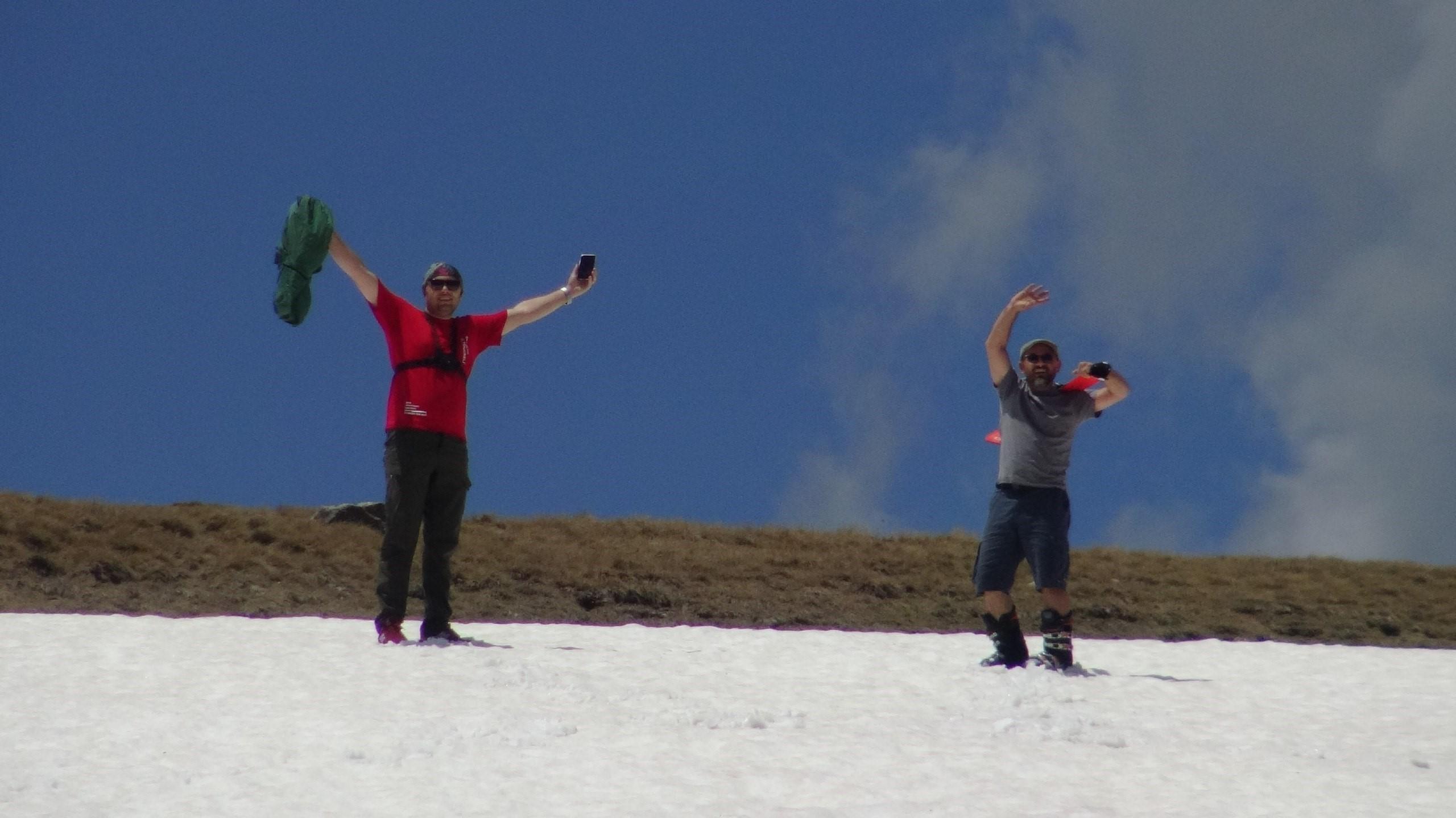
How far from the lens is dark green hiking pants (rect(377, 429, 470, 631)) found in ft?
32.4

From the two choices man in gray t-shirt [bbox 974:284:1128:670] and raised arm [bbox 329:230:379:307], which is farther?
raised arm [bbox 329:230:379:307]

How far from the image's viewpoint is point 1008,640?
9797 millimetres

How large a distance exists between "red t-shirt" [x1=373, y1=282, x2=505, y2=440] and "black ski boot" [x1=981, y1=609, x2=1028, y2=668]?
3.89m

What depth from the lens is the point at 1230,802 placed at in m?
6.28

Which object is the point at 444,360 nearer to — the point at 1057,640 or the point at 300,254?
the point at 300,254

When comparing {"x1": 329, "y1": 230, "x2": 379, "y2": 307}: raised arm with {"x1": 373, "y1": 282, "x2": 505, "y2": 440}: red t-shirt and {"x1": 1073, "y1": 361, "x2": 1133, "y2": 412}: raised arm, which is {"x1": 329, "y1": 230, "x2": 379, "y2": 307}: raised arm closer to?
{"x1": 373, "y1": 282, "x2": 505, "y2": 440}: red t-shirt

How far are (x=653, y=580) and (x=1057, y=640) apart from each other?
7.30 m

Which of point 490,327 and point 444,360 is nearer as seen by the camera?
point 444,360

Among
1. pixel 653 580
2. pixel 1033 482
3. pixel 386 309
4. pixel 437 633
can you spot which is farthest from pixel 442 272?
pixel 653 580

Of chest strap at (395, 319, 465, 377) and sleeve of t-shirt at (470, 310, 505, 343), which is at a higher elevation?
sleeve of t-shirt at (470, 310, 505, 343)

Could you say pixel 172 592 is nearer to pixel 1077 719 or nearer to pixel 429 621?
pixel 429 621

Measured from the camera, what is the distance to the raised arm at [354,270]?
10000mm

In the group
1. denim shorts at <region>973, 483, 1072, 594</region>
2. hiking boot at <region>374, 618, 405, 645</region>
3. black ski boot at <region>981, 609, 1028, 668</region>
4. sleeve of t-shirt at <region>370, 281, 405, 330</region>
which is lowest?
hiking boot at <region>374, 618, 405, 645</region>

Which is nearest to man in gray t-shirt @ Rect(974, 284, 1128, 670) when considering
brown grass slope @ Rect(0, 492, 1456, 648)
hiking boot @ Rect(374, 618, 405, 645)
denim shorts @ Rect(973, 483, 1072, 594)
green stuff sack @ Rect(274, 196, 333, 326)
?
denim shorts @ Rect(973, 483, 1072, 594)
